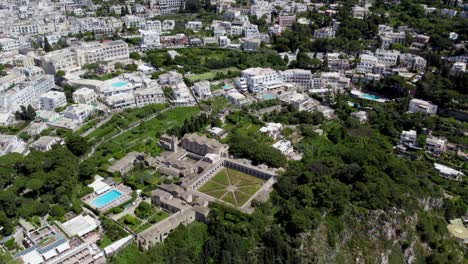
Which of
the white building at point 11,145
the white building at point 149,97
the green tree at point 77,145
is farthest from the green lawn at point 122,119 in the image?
the white building at point 11,145

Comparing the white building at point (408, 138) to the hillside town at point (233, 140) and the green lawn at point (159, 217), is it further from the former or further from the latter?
the green lawn at point (159, 217)

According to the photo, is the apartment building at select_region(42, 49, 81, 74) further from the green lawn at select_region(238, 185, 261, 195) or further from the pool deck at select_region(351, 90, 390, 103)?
the pool deck at select_region(351, 90, 390, 103)

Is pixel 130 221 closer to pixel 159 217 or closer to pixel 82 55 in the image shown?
pixel 159 217

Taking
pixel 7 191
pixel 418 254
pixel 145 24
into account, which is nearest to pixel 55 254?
pixel 7 191

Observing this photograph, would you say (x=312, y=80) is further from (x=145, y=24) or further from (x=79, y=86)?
(x=145, y=24)

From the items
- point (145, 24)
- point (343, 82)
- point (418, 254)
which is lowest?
point (418, 254)

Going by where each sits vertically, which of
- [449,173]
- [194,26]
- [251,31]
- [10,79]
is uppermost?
[194,26]

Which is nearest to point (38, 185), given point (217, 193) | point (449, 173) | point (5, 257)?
point (5, 257)
